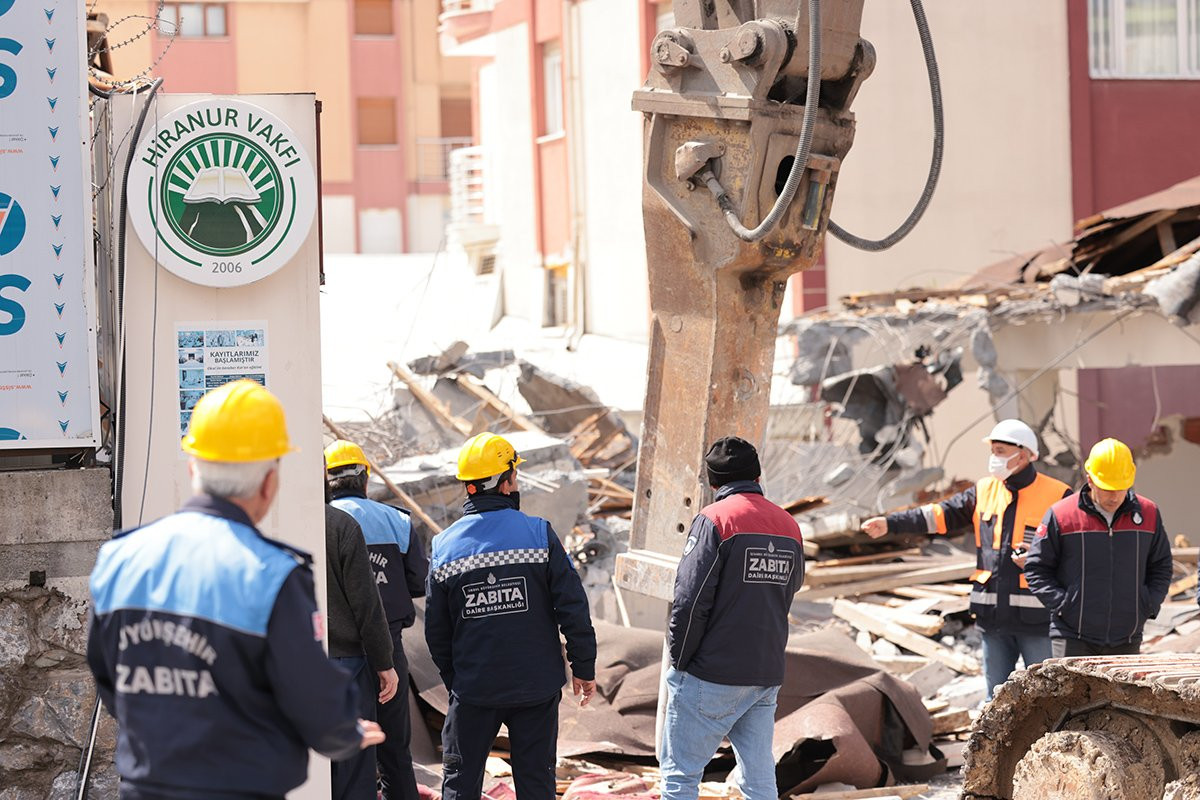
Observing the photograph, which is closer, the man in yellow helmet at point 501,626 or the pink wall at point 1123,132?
the man in yellow helmet at point 501,626

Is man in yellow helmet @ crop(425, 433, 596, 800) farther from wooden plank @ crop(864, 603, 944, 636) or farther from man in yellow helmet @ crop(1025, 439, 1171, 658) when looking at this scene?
wooden plank @ crop(864, 603, 944, 636)

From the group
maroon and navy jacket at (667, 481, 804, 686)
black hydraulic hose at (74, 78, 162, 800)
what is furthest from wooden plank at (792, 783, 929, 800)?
black hydraulic hose at (74, 78, 162, 800)

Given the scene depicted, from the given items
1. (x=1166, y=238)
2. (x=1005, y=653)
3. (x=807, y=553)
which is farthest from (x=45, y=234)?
(x=1166, y=238)

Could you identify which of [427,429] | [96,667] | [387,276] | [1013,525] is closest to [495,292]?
[387,276]

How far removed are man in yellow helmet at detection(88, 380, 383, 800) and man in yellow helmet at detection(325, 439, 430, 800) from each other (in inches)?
145

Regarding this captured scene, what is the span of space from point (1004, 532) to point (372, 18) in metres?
42.4

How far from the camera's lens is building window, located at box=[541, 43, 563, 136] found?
30.1 m

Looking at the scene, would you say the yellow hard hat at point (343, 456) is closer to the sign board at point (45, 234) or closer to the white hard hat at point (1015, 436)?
the sign board at point (45, 234)

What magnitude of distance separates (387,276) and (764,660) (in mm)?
31727

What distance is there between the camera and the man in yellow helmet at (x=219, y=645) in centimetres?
385

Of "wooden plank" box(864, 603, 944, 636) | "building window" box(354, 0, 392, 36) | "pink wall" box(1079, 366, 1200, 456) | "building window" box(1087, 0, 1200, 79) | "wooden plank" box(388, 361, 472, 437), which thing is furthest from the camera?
"building window" box(354, 0, 392, 36)

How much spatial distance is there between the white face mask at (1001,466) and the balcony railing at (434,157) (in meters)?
40.5

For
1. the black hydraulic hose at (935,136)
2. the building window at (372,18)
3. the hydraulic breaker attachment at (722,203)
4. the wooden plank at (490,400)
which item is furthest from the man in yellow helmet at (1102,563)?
the building window at (372,18)

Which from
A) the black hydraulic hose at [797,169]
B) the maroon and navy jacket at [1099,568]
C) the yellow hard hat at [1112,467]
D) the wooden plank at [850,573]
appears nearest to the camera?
the black hydraulic hose at [797,169]
